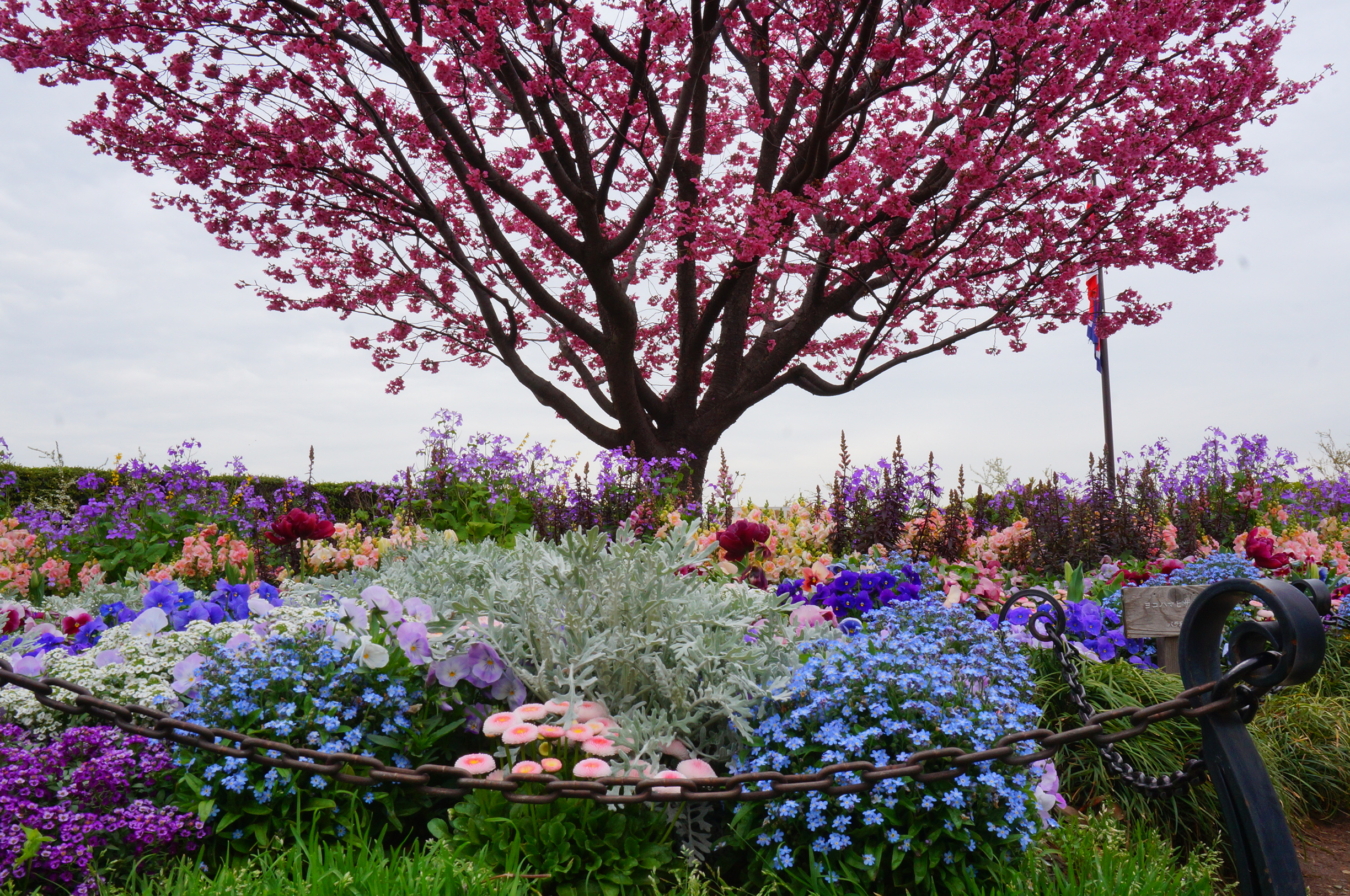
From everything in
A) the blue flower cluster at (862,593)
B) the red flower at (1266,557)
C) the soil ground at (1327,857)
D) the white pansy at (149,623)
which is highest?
the red flower at (1266,557)

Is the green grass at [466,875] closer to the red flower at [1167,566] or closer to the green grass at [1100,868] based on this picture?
the green grass at [1100,868]

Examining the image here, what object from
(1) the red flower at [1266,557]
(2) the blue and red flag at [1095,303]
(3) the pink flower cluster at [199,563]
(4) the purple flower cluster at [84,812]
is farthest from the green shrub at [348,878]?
(2) the blue and red flag at [1095,303]

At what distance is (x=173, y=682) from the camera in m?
2.79

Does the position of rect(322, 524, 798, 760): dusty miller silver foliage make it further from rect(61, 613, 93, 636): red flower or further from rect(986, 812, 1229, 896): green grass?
rect(61, 613, 93, 636): red flower

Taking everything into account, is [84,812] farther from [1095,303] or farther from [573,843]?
[1095,303]

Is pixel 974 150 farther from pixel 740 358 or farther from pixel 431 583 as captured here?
pixel 431 583

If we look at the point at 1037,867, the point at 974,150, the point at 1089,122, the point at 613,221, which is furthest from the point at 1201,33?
the point at 1037,867

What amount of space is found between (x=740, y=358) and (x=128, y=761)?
28.6 feet

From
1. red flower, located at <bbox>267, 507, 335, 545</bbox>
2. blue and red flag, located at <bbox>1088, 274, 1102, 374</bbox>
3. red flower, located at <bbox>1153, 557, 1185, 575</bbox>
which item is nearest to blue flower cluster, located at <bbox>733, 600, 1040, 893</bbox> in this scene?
red flower, located at <bbox>267, 507, 335, 545</bbox>

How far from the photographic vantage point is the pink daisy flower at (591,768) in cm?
201

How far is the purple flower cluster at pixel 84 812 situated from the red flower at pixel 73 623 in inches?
44.0

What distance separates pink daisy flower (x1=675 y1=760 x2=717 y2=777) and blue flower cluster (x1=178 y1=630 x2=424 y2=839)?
839 millimetres

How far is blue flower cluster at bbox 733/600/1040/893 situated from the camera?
82.9 inches

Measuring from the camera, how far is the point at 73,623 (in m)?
3.63
